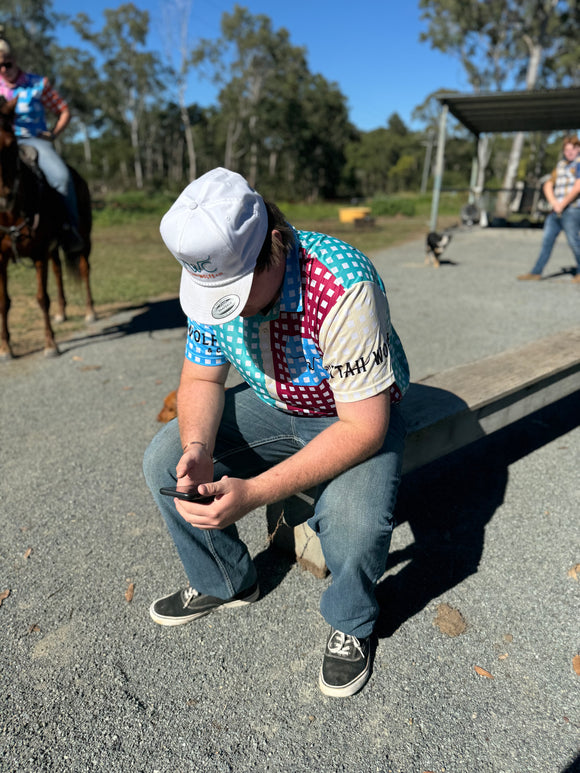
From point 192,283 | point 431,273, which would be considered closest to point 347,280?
point 192,283

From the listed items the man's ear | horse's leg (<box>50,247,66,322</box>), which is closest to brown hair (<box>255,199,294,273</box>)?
the man's ear

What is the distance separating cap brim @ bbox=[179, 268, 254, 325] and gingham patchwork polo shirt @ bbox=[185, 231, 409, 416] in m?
0.17

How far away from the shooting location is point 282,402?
1979 millimetres

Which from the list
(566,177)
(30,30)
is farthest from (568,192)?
(30,30)

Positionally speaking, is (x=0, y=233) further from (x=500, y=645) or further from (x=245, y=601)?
(x=500, y=645)

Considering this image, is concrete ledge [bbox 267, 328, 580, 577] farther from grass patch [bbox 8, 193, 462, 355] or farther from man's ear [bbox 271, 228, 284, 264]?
grass patch [bbox 8, 193, 462, 355]

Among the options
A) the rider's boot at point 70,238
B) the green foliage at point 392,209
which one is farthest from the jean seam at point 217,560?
the green foliage at point 392,209

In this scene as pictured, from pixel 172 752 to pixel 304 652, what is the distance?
0.55 m

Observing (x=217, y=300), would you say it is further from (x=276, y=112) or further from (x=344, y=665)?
(x=276, y=112)

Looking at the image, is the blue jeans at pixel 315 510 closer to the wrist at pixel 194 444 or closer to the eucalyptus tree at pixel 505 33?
the wrist at pixel 194 444

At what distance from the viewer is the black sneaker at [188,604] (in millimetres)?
2111

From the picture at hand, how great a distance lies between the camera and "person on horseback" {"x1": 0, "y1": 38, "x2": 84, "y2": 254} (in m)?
5.38

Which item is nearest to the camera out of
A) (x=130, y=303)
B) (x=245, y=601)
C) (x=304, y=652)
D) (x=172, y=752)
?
(x=172, y=752)

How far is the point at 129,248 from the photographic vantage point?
47.2 feet
